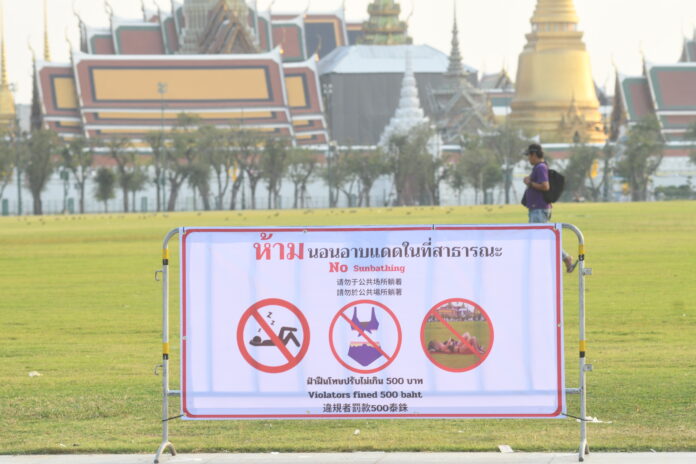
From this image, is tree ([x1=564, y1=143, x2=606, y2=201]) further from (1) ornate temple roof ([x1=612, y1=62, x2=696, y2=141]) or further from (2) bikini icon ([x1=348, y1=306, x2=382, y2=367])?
(2) bikini icon ([x1=348, y1=306, x2=382, y2=367])

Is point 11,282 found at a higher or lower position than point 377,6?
lower

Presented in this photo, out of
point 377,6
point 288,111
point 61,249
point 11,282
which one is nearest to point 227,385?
point 11,282

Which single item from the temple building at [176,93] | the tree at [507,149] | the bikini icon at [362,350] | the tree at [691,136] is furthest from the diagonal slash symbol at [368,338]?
the temple building at [176,93]

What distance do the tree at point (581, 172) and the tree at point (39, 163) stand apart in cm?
2633

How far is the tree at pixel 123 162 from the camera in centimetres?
7944

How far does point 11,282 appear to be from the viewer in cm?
2508

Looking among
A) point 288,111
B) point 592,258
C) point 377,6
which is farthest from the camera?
point 377,6

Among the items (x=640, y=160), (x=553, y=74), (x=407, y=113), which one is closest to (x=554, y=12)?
(x=553, y=74)

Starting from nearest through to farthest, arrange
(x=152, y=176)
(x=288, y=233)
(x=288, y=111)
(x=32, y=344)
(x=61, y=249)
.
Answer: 1. (x=288, y=233)
2. (x=32, y=344)
3. (x=61, y=249)
4. (x=152, y=176)
5. (x=288, y=111)

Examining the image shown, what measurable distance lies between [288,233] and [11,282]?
17.4 meters

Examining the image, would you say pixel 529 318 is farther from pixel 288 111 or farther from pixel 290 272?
pixel 288 111

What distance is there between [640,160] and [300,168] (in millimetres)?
18500

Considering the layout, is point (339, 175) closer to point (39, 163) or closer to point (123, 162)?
point (123, 162)

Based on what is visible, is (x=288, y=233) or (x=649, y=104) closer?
(x=288, y=233)
